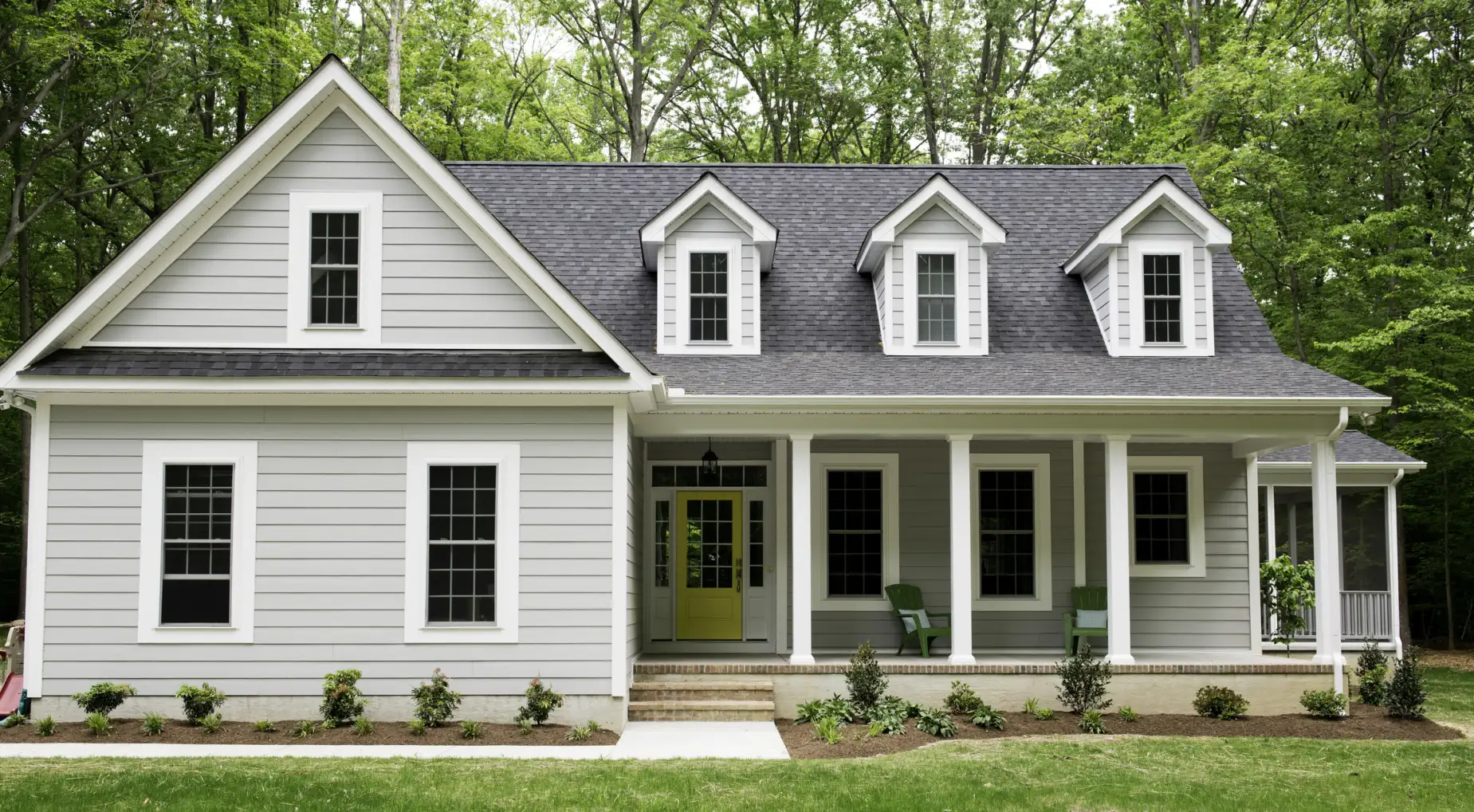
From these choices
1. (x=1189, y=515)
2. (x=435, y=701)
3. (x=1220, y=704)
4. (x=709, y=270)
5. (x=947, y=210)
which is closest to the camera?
(x=435, y=701)

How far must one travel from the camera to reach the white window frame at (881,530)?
51.0ft

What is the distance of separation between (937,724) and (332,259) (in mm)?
7532

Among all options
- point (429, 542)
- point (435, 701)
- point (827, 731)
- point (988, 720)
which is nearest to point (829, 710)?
point (827, 731)

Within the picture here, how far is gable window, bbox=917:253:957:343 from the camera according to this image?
15.7 meters

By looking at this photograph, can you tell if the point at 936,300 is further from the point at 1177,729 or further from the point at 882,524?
the point at 1177,729

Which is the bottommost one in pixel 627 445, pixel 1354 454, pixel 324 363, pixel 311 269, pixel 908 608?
pixel 908 608

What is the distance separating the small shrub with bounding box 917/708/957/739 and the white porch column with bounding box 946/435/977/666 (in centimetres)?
114

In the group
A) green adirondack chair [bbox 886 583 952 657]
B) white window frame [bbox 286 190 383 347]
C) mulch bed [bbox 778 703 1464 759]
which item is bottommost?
mulch bed [bbox 778 703 1464 759]

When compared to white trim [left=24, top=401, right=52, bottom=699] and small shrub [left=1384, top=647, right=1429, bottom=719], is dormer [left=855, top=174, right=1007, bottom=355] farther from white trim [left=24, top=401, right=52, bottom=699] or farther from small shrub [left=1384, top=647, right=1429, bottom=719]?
white trim [left=24, top=401, right=52, bottom=699]

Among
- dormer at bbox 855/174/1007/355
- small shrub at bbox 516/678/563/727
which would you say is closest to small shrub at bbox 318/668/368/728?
small shrub at bbox 516/678/563/727

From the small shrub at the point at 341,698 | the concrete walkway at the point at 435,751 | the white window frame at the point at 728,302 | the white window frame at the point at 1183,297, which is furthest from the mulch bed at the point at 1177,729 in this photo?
the white window frame at the point at 728,302

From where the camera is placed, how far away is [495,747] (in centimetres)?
1106

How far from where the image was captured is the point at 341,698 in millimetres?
11750

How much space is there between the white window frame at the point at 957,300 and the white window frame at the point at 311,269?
20.6ft
